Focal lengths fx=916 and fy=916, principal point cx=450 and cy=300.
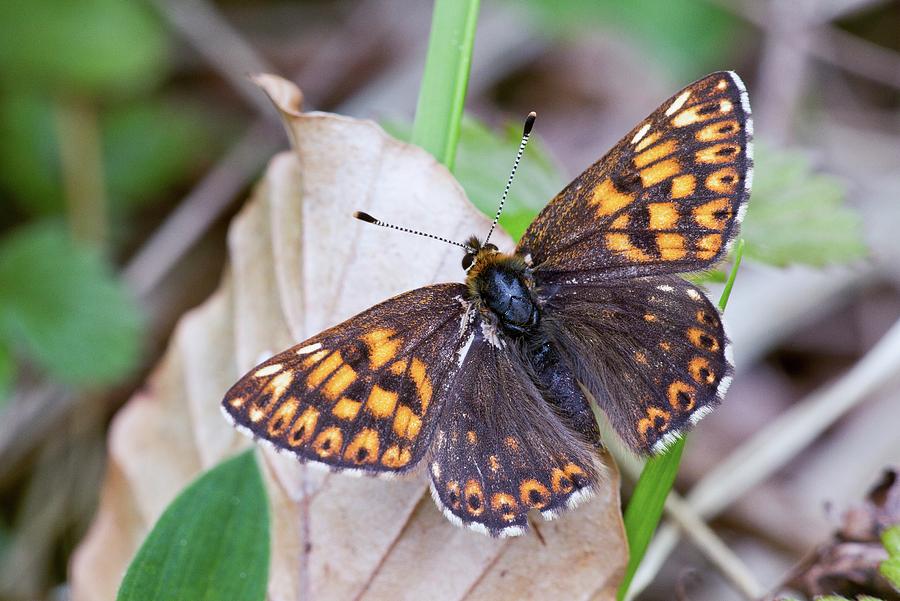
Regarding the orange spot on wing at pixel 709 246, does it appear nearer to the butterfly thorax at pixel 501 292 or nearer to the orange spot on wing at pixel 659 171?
the orange spot on wing at pixel 659 171

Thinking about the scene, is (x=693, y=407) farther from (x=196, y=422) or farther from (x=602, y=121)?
(x=602, y=121)

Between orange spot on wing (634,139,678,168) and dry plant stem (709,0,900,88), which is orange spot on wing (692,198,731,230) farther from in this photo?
dry plant stem (709,0,900,88)

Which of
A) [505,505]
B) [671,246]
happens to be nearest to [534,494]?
[505,505]

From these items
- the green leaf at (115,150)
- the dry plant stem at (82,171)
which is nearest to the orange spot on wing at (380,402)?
the dry plant stem at (82,171)

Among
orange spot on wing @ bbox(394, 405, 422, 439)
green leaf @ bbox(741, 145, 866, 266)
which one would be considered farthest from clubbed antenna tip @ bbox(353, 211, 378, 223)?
green leaf @ bbox(741, 145, 866, 266)

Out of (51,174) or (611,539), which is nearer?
(611,539)

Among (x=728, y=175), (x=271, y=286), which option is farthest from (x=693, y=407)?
(x=271, y=286)

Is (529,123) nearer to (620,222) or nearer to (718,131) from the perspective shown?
(620,222)
